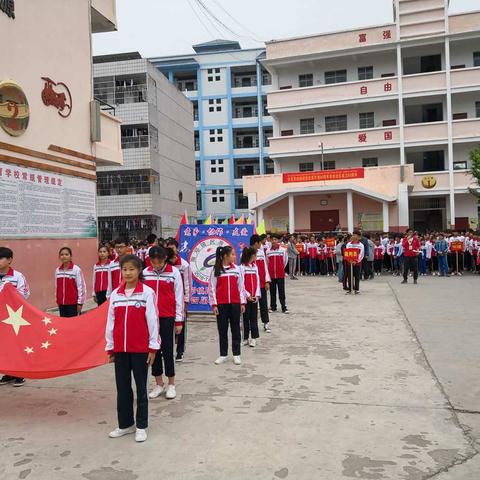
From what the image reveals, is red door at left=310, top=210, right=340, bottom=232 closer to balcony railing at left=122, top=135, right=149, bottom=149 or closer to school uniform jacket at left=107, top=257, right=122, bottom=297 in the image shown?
balcony railing at left=122, top=135, right=149, bottom=149

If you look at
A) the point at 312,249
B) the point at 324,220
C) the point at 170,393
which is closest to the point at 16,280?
the point at 170,393

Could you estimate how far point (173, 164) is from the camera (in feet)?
125

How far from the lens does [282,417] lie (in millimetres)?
4551

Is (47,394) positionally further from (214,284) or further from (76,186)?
(76,186)

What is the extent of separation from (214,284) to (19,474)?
3.58 metres

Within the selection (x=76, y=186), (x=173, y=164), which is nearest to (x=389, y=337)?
(x=76, y=186)

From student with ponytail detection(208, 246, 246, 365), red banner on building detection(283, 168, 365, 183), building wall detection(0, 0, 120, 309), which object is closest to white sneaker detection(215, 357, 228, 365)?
student with ponytail detection(208, 246, 246, 365)

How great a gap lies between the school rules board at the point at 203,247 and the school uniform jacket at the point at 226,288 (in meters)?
3.01

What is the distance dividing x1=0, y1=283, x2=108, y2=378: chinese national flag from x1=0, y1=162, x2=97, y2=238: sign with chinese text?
496cm

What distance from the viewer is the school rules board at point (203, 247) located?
386 inches

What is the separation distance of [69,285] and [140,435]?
3516mm

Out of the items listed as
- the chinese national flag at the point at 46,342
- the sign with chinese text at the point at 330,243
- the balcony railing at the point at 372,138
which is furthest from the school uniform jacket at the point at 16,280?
the balcony railing at the point at 372,138

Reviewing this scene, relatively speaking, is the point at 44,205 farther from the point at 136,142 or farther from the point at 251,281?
the point at 136,142

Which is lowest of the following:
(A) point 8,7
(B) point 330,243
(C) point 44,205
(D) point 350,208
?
(B) point 330,243
